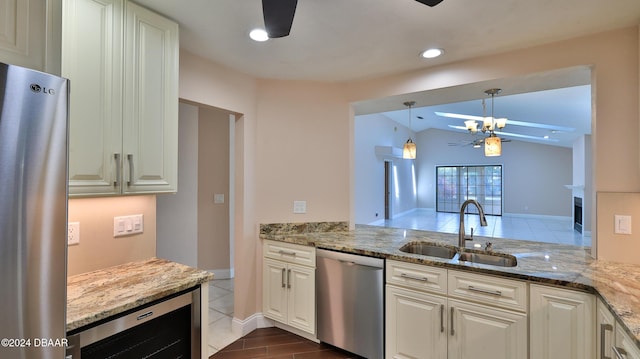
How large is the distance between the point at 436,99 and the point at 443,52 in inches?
25.7

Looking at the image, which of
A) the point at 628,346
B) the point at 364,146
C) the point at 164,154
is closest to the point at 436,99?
the point at 628,346

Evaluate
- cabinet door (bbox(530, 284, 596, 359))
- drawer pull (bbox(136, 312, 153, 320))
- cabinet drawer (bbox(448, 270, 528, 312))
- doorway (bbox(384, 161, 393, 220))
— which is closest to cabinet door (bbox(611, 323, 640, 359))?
cabinet door (bbox(530, 284, 596, 359))

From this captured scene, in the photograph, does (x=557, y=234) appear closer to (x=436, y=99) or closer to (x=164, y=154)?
(x=436, y=99)

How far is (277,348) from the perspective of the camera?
2.50 metres

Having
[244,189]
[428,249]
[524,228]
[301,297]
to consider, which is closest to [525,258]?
[428,249]

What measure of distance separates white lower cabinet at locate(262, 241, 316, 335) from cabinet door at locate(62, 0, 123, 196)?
4.97ft

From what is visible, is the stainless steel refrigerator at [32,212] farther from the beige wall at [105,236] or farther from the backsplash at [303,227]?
the backsplash at [303,227]

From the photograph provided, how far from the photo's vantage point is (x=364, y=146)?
777 cm

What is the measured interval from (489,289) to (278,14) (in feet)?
6.36

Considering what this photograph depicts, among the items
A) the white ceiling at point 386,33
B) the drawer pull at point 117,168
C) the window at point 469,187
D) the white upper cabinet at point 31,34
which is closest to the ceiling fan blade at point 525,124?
the window at point 469,187

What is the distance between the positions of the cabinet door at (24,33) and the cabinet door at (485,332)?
7.63 ft

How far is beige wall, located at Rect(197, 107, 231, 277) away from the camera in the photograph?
398 cm

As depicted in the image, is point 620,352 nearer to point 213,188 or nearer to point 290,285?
point 290,285

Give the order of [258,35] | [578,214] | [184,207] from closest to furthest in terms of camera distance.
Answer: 1. [258,35]
2. [184,207]
3. [578,214]
